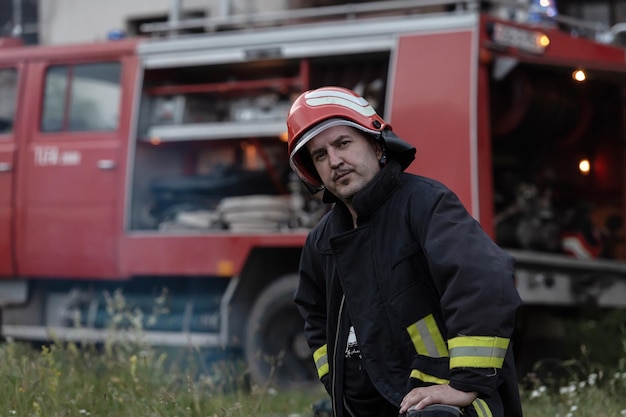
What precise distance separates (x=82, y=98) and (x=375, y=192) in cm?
589

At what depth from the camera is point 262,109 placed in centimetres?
780

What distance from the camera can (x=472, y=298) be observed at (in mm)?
2809

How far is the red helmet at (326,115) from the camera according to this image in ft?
10.4

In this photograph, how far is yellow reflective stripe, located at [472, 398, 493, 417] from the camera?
292 cm

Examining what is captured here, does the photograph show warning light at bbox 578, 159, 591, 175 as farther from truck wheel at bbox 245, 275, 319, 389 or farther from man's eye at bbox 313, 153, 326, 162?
man's eye at bbox 313, 153, 326, 162

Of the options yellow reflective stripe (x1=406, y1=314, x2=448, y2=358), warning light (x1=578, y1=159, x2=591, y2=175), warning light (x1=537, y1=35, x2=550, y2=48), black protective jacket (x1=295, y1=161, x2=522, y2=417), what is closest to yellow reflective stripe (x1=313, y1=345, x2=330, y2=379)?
black protective jacket (x1=295, y1=161, x2=522, y2=417)

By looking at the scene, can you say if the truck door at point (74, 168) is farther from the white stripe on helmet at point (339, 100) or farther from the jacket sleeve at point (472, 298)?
the jacket sleeve at point (472, 298)

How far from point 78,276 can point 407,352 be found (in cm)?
574

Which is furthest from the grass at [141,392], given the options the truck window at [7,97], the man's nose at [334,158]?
the truck window at [7,97]

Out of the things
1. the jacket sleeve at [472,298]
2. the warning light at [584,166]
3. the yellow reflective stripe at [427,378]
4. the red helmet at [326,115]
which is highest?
the red helmet at [326,115]

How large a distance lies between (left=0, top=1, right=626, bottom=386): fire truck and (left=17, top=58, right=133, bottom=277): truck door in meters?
0.01

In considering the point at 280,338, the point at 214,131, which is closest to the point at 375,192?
the point at 280,338

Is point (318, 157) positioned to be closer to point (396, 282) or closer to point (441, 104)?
point (396, 282)

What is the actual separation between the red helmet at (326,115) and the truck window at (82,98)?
206 inches
